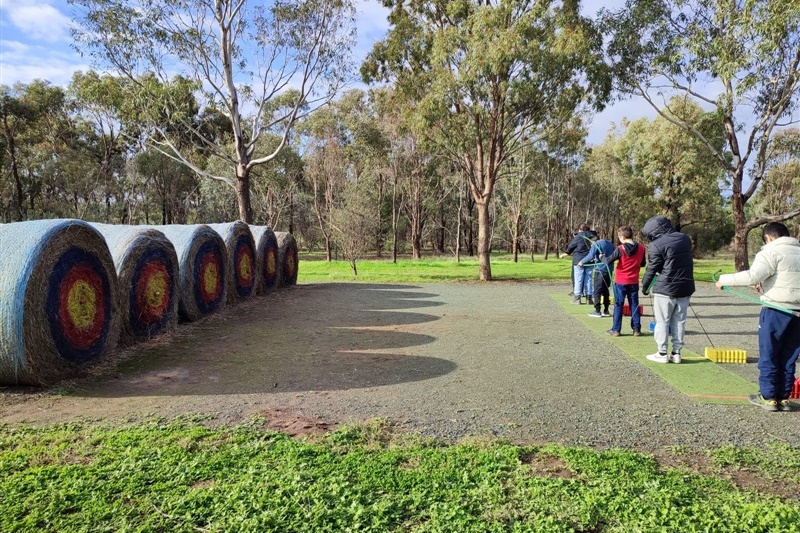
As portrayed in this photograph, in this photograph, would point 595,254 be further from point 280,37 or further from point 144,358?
point 280,37

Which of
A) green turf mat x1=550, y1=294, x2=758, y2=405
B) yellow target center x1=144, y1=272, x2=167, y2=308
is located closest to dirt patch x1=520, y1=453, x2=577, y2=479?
green turf mat x1=550, y1=294, x2=758, y2=405

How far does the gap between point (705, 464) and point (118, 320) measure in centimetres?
739

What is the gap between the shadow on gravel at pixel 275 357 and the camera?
19.6ft

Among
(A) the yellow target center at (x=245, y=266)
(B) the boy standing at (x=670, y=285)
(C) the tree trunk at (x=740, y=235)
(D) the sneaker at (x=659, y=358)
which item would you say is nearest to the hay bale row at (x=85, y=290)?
(A) the yellow target center at (x=245, y=266)

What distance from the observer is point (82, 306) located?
644 cm

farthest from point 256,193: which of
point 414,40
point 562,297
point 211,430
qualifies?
point 211,430

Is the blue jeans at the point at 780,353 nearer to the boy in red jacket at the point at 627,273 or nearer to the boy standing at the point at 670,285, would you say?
the boy standing at the point at 670,285

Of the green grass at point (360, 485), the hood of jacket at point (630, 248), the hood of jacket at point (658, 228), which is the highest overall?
the hood of jacket at point (658, 228)

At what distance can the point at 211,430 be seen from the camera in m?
4.47

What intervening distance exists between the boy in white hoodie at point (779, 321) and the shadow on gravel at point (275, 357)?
11.7 feet

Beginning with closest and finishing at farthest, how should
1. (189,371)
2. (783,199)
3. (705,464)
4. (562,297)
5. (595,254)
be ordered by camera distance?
(705,464) → (189,371) → (595,254) → (562,297) → (783,199)

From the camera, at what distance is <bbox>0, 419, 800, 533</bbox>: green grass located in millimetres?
2990

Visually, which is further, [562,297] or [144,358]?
[562,297]

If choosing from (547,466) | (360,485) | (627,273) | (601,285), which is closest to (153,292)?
→ (360,485)
